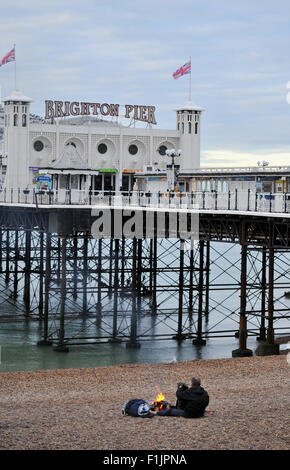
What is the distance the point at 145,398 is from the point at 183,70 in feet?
90.5

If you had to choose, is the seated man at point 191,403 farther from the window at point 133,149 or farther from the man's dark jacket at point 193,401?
the window at point 133,149

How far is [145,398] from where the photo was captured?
2342cm

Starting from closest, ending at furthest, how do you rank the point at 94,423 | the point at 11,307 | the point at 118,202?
1. the point at 94,423
2. the point at 118,202
3. the point at 11,307

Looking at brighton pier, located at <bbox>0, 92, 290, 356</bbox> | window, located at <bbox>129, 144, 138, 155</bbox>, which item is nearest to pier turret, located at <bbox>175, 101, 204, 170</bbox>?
brighton pier, located at <bbox>0, 92, 290, 356</bbox>

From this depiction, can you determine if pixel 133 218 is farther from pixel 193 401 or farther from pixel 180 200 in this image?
pixel 193 401

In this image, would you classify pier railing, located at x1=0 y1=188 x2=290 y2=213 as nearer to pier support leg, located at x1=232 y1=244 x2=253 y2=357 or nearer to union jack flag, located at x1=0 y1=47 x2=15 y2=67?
pier support leg, located at x1=232 y1=244 x2=253 y2=357

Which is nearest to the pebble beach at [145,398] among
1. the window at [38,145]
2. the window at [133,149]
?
the window at [38,145]

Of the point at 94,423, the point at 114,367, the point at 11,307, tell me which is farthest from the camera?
the point at 11,307

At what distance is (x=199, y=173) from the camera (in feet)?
143

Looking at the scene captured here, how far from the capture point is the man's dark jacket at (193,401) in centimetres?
1900

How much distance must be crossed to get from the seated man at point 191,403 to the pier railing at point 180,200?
1022cm
